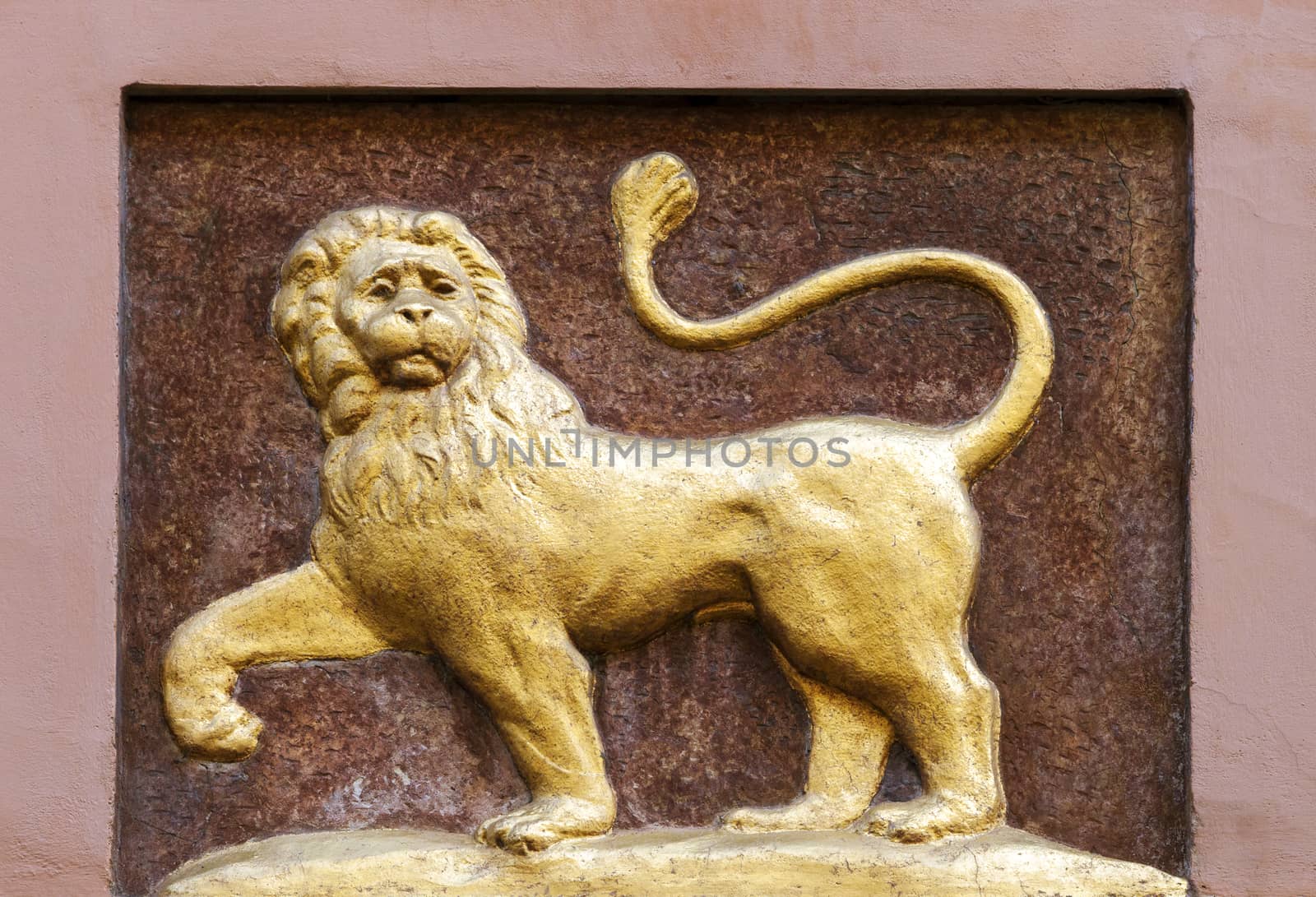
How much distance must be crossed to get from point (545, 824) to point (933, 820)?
0.58 m

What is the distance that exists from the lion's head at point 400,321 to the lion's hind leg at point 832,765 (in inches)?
24.1

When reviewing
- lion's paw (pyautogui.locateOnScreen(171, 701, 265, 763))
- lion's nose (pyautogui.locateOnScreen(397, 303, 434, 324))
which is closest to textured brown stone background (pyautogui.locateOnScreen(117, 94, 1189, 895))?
lion's paw (pyautogui.locateOnScreen(171, 701, 265, 763))

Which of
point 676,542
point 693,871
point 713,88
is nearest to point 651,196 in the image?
point 713,88

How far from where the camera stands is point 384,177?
2.96 metres

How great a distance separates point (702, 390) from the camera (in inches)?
115

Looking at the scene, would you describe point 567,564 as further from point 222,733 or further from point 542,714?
point 222,733

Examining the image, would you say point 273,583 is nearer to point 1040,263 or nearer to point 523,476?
point 523,476

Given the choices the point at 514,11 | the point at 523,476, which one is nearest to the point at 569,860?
the point at 523,476

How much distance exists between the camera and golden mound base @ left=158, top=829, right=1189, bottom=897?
274cm

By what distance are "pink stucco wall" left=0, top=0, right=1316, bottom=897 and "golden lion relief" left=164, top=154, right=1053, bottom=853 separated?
0.24 metres

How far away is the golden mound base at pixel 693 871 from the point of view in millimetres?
2736

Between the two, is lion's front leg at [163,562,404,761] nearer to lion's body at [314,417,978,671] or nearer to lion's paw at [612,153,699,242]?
lion's body at [314,417,978,671]

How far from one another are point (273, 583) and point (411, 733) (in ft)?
1.05

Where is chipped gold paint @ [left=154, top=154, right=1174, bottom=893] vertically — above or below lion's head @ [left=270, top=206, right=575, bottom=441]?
below
